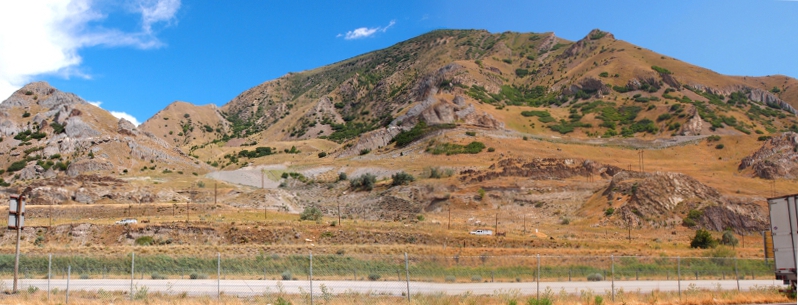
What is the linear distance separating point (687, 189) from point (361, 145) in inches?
2409

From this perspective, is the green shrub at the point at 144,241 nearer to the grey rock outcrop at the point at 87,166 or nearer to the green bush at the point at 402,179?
the green bush at the point at 402,179

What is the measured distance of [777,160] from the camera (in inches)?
2852

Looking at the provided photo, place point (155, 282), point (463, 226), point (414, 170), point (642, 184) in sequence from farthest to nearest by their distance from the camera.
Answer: point (414, 170), point (642, 184), point (463, 226), point (155, 282)

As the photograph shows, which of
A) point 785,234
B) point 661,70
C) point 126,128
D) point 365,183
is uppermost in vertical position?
point 661,70

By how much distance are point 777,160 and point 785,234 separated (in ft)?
218

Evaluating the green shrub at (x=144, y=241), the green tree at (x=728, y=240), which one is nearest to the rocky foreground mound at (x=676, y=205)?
Answer: the green tree at (x=728, y=240)

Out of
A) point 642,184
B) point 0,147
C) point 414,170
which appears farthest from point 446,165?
point 0,147

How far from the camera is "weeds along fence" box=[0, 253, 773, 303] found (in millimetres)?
18578

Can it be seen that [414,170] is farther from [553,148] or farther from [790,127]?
[790,127]

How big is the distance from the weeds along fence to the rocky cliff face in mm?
52650

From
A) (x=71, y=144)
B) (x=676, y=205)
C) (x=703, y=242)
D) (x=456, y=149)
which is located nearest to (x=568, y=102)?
(x=456, y=149)

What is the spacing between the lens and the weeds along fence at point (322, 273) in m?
18.6

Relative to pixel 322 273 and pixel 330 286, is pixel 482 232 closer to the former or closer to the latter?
pixel 322 273

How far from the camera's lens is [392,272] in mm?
22984
